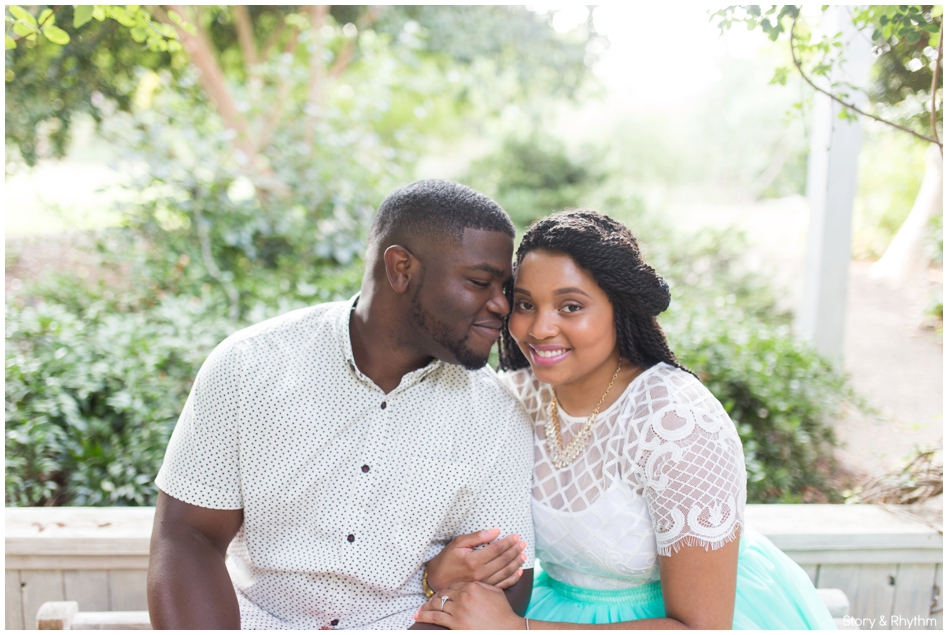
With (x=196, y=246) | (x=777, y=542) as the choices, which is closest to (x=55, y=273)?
(x=196, y=246)

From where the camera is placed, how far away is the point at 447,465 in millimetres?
2178

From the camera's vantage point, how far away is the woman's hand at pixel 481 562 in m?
2.07

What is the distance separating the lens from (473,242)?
2107mm

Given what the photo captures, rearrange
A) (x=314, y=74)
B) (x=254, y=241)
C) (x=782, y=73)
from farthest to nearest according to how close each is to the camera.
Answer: (x=314, y=74), (x=254, y=241), (x=782, y=73)

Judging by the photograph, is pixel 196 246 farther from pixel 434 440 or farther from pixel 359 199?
pixel 434 440

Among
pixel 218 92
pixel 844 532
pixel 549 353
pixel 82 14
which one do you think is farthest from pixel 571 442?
pixel 218 92

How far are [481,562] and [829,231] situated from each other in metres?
3.67

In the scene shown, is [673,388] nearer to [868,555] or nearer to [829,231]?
[868,555]

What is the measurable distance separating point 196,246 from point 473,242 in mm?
4247

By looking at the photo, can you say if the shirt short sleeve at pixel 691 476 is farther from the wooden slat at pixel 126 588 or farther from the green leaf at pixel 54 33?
the green leaf at pixel 54 33

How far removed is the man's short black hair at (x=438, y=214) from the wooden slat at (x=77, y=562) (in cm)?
→ 163

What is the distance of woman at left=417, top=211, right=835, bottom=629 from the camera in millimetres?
1928

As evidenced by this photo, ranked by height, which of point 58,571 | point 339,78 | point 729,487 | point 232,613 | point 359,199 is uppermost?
point 339,78

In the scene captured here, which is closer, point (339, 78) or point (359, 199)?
point (359, 199)
